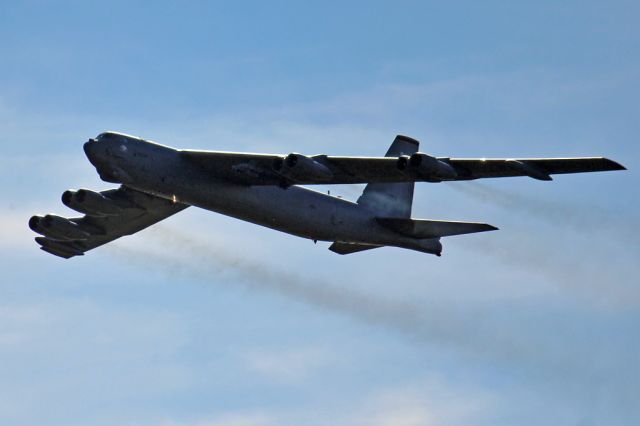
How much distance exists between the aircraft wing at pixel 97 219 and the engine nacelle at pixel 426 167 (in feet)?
39.9

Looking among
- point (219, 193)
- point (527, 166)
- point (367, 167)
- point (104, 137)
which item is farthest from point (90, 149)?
point (527, 166)

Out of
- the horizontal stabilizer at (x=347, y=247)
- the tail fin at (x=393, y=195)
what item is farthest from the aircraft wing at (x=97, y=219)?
the tail fin at (x=393, y=195)

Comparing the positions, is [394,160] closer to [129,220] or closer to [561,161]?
[561,161]

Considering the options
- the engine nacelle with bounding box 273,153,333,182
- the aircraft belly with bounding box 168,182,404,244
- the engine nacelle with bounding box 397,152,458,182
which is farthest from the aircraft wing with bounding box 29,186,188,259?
the engine nacelle with bounding box 397,152,458,182

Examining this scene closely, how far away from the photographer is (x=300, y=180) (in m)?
47.8

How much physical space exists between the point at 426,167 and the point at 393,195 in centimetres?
1061

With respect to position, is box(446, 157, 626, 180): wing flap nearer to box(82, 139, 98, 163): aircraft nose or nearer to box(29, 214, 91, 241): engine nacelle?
box(82, 139, 98, 163): aircraft nose

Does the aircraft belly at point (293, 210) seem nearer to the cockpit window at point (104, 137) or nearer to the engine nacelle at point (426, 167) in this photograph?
the cockpit window at point (104, 137)

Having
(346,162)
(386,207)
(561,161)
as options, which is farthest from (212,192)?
(561,161)

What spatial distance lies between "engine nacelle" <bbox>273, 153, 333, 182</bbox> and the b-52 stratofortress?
34mm

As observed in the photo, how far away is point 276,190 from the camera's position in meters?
49.9

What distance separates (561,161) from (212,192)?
12574mm

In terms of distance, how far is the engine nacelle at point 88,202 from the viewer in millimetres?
52062

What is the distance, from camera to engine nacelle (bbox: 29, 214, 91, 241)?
177 feet
